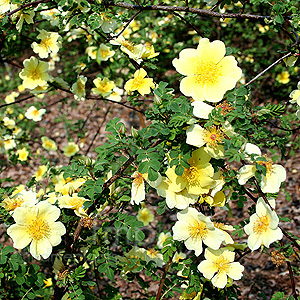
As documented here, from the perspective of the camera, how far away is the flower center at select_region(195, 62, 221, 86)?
1299 millimetres

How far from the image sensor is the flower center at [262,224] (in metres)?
1.29

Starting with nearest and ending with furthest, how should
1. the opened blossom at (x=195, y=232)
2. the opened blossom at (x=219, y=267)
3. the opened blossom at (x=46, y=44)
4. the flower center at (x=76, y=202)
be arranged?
1. the opened blossom at (x=195, y=232)
2. the opened blossom at (x=219, y=267)
3. the flower center at (x=76, y=202)
4. the opened blossom at (x=46, y=44)

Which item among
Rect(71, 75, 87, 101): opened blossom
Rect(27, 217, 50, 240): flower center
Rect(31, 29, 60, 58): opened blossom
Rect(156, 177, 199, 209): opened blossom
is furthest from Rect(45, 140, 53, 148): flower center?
Rect(156, 177, 199, 209): opened blossom

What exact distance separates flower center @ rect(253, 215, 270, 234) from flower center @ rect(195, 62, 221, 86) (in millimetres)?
542

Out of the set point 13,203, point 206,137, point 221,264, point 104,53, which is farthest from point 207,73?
point 104,53

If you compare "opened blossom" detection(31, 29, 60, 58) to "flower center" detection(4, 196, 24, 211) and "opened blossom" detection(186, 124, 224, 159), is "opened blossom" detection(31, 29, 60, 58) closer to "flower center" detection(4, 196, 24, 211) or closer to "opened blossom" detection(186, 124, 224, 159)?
"flower center" detection(4, 196, 24, 211)

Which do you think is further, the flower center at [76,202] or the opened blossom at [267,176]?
the flower center at [76,202]

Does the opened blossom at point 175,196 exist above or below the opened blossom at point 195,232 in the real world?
above

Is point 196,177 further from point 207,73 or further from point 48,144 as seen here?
point 48,144

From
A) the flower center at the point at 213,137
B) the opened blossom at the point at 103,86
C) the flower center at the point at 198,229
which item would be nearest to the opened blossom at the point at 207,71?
the flower center at the point at 213,137

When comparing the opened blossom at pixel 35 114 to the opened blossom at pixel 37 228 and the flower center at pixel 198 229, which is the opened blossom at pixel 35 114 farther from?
the flower center at pixel 198 229

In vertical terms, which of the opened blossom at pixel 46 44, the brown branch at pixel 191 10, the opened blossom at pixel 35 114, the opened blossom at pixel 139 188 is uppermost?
the brown branch at pixel 191 10

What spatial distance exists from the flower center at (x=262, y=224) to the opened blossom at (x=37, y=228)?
0.79 meters

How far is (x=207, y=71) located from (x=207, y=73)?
0.05 feet
